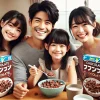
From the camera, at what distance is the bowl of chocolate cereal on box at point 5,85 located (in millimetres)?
1173

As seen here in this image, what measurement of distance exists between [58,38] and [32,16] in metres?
0.26

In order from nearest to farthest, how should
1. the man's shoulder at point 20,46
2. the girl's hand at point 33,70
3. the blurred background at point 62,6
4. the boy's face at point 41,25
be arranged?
the girl's hand at point 33,70, the boy's face at point 41,25, the man's shoulder at point 20,46, the blurred background at point 62,6

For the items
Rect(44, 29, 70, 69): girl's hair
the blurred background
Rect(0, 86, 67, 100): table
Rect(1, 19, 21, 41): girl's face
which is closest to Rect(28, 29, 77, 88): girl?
Rect(44, 29, 70, 69): girl's hair

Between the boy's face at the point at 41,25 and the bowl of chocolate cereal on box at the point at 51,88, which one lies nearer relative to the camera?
the bowl of chocolate cereal on box at the point at 51,88

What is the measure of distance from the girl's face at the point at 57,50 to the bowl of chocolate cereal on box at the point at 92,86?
0.25 m

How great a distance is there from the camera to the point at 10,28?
1328 mm

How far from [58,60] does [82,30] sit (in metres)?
0.28

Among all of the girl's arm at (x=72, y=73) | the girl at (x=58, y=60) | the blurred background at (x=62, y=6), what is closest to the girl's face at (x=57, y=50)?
the girl at (x=58, y=60)

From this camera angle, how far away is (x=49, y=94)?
114 centimetres

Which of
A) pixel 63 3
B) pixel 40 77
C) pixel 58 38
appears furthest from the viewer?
pixel 63 3

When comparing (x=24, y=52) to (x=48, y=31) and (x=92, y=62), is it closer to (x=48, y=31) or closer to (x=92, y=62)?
(x=48, y=31)

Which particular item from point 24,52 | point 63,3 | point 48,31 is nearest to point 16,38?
point 24,52

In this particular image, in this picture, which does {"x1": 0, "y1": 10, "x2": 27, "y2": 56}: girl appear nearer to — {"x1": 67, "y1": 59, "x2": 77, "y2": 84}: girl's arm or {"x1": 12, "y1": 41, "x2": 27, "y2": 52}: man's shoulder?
{"x1": 12, "y1": 41, "x2": 27, "y2": 52}: man's shoulder

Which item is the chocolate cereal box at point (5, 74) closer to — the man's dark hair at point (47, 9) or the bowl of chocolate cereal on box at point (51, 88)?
the bowl of chocolate cereal on box at point (51, 88)
